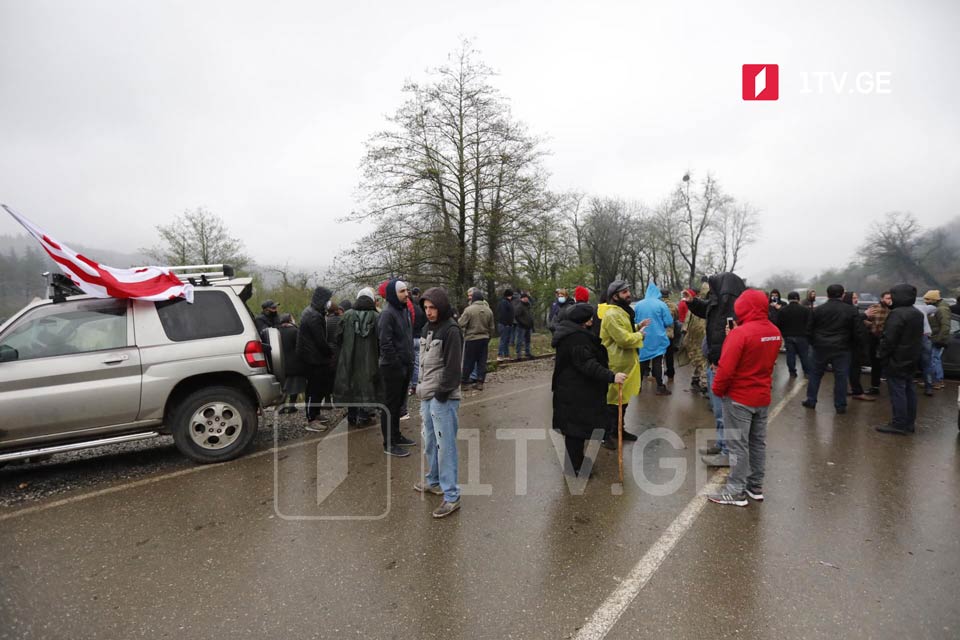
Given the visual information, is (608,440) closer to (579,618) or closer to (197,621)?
(579,618)

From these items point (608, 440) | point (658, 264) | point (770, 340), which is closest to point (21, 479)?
point (608, 440)

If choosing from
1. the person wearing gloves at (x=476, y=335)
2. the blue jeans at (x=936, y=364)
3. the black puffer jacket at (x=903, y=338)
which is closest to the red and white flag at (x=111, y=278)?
the person wearing gloves at (x=476, y=335)

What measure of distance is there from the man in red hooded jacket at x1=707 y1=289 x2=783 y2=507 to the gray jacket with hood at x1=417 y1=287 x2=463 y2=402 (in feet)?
7.72

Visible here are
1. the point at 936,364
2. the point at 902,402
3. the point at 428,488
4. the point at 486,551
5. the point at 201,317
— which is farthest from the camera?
the point at 936,364

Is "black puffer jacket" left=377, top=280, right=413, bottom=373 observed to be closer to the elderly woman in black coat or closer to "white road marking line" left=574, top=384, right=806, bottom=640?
the elderly woman in black coat


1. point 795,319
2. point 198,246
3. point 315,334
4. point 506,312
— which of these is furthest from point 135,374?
point 198,246

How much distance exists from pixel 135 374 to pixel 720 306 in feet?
21.6

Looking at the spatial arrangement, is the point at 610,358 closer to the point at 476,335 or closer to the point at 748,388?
the point at 748,388

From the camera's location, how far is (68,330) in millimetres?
4594

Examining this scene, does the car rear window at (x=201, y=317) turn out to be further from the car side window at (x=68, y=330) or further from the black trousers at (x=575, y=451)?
the black trousers at (x=575, y=451)

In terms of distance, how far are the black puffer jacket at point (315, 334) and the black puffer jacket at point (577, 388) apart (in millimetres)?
3587

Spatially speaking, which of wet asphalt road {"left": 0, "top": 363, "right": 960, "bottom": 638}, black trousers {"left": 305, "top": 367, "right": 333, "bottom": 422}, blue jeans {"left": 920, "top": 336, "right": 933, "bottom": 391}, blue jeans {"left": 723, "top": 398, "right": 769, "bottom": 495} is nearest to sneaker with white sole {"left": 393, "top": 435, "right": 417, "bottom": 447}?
wet asphalt road {"left": 0, "top": 363, "right": 960, "bottom": 638}

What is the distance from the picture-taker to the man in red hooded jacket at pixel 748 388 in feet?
13.1

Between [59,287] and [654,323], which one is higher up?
[59,287]
